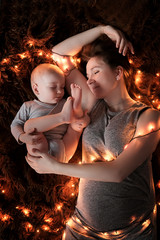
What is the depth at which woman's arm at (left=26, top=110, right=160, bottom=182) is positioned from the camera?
4.44 ft

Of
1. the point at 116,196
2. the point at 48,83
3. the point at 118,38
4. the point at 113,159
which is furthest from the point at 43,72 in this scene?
the point at 116,196

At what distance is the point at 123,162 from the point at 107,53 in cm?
64

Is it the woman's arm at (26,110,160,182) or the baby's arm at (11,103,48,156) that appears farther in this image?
the baby's arm at (11,103,48,156)

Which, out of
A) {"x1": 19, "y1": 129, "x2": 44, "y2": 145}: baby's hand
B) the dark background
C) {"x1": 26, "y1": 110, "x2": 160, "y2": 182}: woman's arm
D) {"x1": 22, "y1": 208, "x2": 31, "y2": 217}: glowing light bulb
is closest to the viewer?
{"x1": 26, "y1": 110, "x2": 160, "y2": 182}: woman's arm

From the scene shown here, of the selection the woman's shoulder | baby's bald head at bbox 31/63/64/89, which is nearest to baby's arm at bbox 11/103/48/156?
baby's bald head at bbox 31/63/64/89

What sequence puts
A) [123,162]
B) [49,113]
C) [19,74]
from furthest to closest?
[19,74]
[49,113]
[123,162]

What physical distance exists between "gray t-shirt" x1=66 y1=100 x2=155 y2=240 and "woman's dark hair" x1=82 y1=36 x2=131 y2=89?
0.87 feet

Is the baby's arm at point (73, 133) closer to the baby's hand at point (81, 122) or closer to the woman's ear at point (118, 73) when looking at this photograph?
the baby's hand at point (81, 122)

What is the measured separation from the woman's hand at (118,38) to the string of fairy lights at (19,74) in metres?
0.22

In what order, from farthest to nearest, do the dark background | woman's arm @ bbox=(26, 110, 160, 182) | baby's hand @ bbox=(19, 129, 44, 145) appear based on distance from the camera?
the dark background → baby's hand @ bbox=(19, 129, 44, 145) → woman's arm @ bbox=(26, 110, 160, 182)

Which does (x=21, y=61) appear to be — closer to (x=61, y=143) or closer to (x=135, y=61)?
(x=61, y=143)

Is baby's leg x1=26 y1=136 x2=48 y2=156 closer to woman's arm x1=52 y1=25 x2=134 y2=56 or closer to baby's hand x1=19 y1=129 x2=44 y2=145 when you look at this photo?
baby's hand x1=19 y1=129 x2=44 y2=145

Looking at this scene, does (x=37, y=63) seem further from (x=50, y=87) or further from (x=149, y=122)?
(x=149, y=122)

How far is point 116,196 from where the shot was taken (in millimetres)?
1479
